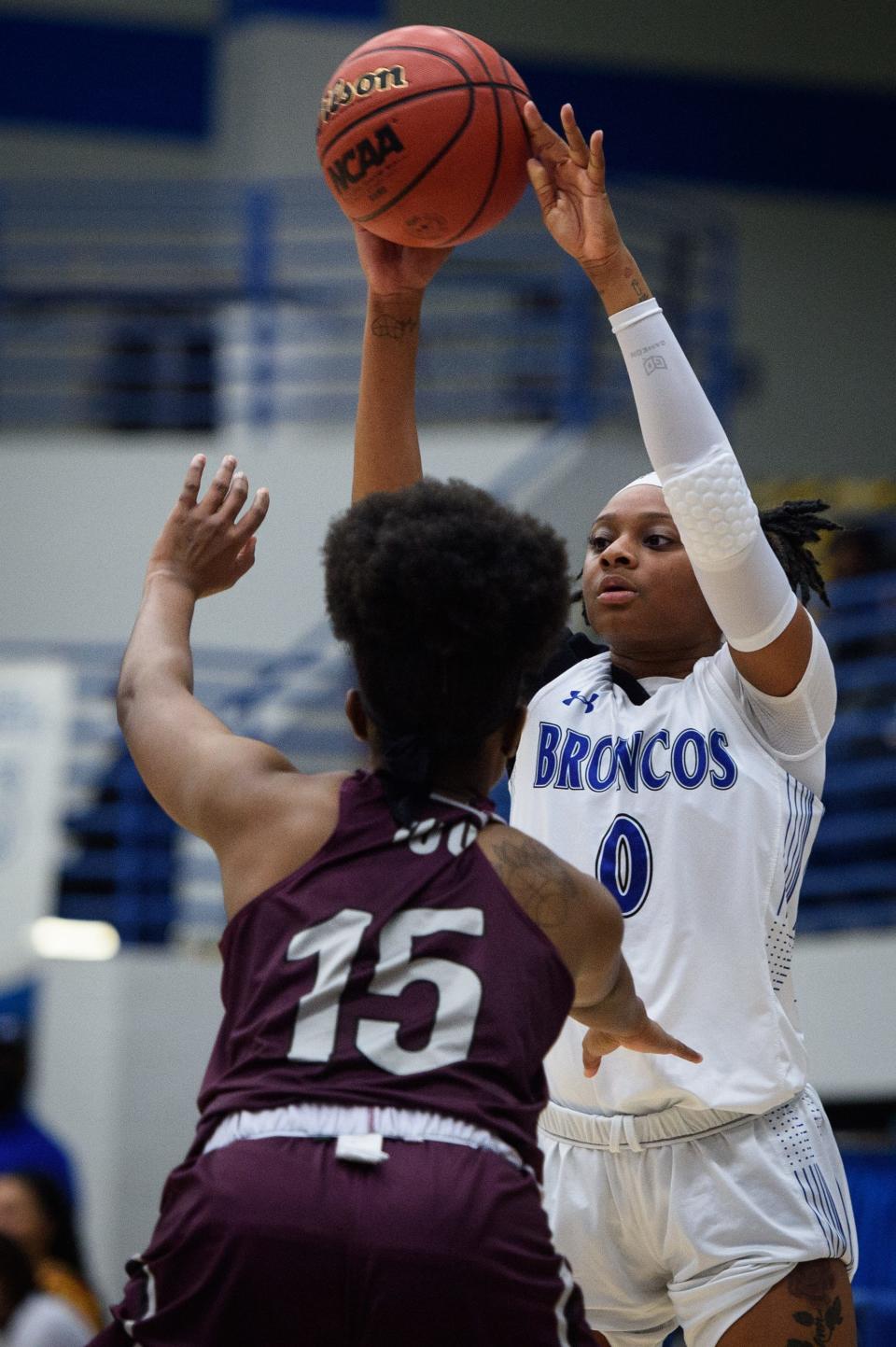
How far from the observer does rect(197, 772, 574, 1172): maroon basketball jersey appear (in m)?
2.23

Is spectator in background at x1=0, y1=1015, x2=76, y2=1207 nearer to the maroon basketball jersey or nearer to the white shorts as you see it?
the white shorts

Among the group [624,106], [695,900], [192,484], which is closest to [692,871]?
[695,900]

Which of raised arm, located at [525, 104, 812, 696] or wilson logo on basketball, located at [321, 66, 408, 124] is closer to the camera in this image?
Result: raised arm, located at [525, 104, 812, 696]

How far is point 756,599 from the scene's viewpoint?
2992mm

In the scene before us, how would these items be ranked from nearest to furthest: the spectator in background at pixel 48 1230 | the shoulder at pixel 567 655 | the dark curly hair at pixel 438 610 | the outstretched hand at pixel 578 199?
the dark curly hair at pixel 438 610, the outstretched hand at pixel 578 199, the shoulder at pixel 567 655, the spectator in background at pixel 48 1230

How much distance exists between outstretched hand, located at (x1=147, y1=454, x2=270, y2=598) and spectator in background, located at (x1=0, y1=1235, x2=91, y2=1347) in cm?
209

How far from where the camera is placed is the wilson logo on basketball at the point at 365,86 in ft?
11.6

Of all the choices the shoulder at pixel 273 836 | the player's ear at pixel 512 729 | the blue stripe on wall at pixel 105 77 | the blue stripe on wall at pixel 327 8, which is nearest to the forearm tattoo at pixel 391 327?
the player's ear at pixel 512 729

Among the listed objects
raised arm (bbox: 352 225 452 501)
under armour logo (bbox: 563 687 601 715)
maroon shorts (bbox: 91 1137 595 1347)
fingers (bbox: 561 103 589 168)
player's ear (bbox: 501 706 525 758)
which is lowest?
maroon shorts (bbox: 91 1137 595 1347)

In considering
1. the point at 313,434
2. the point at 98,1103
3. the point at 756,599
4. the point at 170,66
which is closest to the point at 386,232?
the point at 756,599

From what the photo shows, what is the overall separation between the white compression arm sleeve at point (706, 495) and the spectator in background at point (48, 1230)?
8.26 feet

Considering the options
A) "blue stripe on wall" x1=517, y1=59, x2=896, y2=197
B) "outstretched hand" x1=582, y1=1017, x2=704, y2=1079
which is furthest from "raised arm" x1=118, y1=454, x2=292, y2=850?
"blue stripe on wall" x1=517, y1=59, x2=896, y2=197

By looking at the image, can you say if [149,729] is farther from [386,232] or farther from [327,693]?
[327,693]

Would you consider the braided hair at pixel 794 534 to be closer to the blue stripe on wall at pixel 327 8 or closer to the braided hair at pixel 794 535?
the braided hair at pixel 794 535
